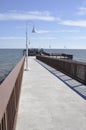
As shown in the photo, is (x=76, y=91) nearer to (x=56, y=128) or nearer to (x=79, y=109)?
(x=79, y=109)

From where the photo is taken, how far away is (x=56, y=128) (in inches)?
286

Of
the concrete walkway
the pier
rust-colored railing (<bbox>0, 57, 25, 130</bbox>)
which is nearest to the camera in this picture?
rust-colored railing (<bbox>0, 57, 25, 130</bbox>)

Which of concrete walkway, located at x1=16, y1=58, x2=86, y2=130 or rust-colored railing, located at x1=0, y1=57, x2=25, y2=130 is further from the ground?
rust-colored railing, located at x1=0, y1=57, x2=25, y2=130

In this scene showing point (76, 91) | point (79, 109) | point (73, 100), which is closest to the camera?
point (79, 109)

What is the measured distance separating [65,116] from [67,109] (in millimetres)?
1026

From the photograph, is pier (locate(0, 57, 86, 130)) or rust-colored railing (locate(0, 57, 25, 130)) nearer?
rust-colored railing (locate(0, 57, 25, 130))

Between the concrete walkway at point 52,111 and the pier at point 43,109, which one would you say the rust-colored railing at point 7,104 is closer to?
the pier at point 43,109

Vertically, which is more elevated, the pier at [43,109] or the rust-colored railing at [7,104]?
the rust-colored railing at [7,104]

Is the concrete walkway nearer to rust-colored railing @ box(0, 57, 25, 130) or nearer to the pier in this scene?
the pier

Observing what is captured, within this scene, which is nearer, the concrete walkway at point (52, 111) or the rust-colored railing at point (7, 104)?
the rust-colored railing at point (7, 104)

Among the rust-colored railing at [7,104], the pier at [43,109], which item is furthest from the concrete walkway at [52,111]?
the rust-colored railing at [7,104]

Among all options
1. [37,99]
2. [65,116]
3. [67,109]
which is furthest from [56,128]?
[37,99]

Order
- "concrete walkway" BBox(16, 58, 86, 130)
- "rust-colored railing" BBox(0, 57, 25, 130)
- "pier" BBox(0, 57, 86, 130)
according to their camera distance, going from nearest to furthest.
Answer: "rust-colored railing" BBox(0, 57, 25, 130)
"pier" BBox(0, 57, 86, 130)
"concrete walkway" BBox(16, 58, 86, 130)

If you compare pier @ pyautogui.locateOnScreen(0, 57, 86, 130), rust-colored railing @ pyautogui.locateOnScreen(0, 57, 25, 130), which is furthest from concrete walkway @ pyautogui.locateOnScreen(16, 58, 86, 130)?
rust-colored railing @ pyautogui.locateOnScreen(0, 57, 25, 130)
